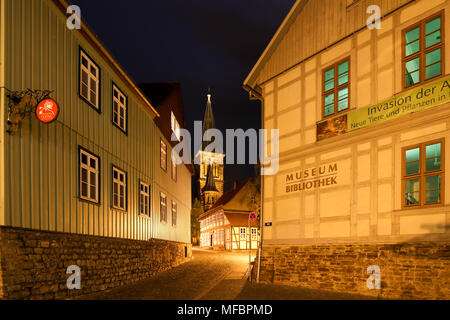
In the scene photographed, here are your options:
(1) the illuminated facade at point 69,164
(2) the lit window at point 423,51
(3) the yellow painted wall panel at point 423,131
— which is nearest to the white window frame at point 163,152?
(1) the illuminated facade at point 69,164

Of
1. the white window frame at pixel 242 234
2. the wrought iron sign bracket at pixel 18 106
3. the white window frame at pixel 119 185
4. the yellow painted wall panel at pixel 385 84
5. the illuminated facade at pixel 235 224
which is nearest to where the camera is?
the wrought iron sign bracket at pixel 18 106

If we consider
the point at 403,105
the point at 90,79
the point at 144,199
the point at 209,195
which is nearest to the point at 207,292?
the point at 144,199

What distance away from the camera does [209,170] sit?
9688cm

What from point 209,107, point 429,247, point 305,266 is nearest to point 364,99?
point 429,247

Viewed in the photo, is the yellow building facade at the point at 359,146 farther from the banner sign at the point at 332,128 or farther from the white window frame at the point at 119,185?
the white window frame at the point at 119,185

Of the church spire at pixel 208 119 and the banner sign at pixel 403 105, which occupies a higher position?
the church spire at pixel 208 119

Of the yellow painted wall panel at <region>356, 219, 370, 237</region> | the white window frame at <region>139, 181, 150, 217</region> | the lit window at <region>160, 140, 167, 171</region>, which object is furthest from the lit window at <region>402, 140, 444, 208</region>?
the lit window at <region>160, 140, 167, 171</region>

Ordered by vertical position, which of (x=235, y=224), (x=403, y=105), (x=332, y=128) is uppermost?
(x=403, y=105)

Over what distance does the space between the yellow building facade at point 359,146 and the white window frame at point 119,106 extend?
5.06 metres

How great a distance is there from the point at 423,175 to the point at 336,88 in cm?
396

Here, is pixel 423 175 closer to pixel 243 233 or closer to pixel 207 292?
pixel 207 292

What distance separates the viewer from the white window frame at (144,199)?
1651 centimetres

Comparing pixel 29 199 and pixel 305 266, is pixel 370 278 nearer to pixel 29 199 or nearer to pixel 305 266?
pixel 305 266

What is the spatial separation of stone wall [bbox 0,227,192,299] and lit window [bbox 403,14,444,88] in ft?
30.4
